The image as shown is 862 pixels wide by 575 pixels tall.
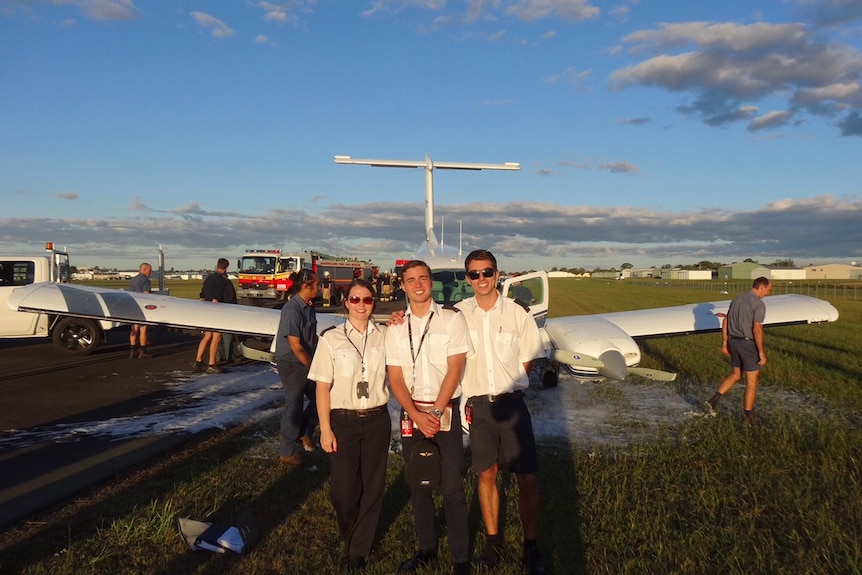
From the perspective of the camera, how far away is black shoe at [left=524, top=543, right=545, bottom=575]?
140 inches

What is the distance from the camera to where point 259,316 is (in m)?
9.75

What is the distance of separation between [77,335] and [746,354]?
42.5 feet

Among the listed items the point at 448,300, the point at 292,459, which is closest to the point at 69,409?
the point at 292,459

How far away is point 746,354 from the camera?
7438 millimetres

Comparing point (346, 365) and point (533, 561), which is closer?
point (533, 561)

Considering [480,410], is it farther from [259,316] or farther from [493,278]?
[259,316]

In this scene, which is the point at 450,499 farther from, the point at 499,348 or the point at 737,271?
the point at 737,271

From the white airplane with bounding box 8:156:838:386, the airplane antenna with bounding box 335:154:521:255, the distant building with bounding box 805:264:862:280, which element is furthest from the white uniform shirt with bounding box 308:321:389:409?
the distant building with bounding box 805:264:862:280

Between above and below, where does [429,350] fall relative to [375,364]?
above

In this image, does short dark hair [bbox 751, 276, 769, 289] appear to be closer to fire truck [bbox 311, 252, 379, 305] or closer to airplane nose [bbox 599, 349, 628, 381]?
airplane nose [bbox 599, 349, 628, 381]

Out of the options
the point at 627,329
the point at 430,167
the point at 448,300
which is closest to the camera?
the point at 448,300

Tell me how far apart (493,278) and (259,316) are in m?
6.69

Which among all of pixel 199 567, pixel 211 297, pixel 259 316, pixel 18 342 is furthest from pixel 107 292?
pixel 199 567

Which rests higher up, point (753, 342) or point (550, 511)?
point (753, 342)
